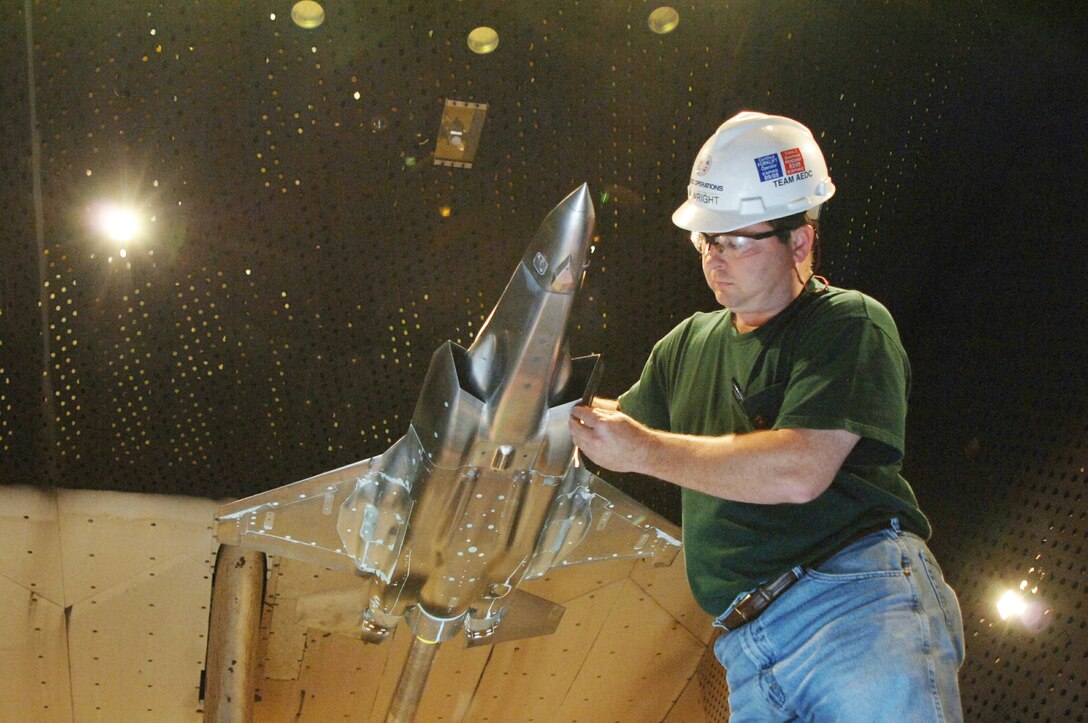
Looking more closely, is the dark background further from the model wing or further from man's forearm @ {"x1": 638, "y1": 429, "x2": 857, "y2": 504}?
man's forearm @ {"x1": 638, "y1": 429, "x2": 857, "y2": 504}

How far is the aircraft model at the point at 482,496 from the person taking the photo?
8.18ft

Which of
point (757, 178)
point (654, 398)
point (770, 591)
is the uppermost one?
point (757, 178)

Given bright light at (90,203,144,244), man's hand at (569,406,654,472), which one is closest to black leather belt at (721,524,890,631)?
man's hand at (569,406,654,472)

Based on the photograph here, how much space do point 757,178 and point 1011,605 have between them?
1843 mm

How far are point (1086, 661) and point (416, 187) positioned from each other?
270 cm

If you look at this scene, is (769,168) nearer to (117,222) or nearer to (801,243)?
(801,243)

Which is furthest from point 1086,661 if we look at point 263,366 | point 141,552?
point 141,552

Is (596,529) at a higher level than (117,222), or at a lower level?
lower

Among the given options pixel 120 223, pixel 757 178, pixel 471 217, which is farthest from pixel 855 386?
pixel 120 223

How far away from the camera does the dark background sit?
10.0 feet

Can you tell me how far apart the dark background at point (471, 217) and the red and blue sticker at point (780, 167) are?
1.12 meters

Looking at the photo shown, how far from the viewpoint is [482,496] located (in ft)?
9.18

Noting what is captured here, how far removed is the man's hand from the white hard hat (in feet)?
1.82

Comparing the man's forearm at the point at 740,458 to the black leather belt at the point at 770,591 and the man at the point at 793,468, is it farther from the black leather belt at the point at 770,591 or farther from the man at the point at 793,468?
the black leather belt at the point at 770,591
